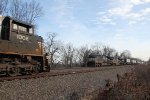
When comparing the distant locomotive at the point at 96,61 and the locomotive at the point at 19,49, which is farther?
the distant locomotive at the point at 96,61

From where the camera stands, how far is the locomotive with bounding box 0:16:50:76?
1716 cm

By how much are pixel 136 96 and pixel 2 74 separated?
26.2 ft

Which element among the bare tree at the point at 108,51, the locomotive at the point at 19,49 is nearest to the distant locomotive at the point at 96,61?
the locomotive at the point at 19,49

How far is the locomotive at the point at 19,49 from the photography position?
675 inches

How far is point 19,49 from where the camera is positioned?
60.6 ft

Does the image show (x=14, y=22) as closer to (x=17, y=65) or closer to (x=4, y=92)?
(x=17, y=65)

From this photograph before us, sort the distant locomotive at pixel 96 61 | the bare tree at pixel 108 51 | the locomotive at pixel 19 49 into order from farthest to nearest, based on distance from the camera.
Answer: the bare tree at pixel 108 51 → the distant locomotive at pixel 96 61 → the locomotive at pixel 19 49

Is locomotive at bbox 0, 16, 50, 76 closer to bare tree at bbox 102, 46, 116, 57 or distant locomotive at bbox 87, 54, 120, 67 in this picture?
distant locomotive at bbox 87, 54, 120, 67

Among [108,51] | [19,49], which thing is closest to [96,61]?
[19,49]

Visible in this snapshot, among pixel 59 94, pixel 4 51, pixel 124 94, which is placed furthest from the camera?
pixel 4 51

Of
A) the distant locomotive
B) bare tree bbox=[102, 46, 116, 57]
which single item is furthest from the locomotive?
bare tree bbox=[102, 46, 116, 57]

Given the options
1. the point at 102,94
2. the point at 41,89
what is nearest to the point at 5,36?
the point at 41,89

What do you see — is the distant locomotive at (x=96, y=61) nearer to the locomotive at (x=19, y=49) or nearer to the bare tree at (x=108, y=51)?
the locomotive at (x=19, y=49)

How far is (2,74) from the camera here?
17266 millimetres
